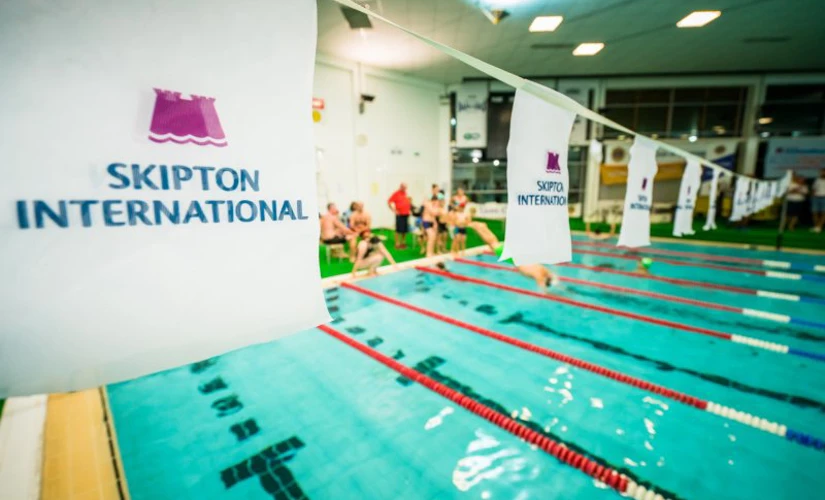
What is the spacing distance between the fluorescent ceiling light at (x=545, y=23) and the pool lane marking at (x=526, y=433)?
9.47m

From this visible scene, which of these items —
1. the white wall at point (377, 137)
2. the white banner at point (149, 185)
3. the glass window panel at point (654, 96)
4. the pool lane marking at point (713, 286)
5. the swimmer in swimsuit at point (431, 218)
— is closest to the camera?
the white banner at point (149, 185)

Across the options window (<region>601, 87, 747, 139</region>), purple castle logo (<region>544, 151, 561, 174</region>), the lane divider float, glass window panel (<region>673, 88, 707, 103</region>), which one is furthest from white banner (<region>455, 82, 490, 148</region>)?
purple castle logo (<region>544, 151, 561, 174</region>)

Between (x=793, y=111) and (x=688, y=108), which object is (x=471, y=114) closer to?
(x=688, y=108)

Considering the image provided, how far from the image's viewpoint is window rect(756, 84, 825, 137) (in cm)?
1367

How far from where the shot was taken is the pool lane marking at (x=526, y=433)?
79.2 inches

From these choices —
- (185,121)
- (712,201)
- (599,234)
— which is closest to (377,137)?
(599,234)

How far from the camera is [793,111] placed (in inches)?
543

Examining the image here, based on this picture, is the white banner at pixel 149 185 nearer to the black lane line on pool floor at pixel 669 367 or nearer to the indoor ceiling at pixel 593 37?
the black lane line on pool floor at pixel 669 367

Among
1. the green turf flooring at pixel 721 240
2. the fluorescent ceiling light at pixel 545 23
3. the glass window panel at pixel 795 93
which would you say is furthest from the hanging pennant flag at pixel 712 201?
Result: the glass window panel at pixel 795 93

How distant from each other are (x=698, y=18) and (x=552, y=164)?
10718 millimetres

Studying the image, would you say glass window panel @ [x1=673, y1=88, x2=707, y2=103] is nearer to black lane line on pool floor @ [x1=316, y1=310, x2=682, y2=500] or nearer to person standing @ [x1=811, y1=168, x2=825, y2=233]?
person standing @ [x1=811, y1=168, x2=825, y2=233]

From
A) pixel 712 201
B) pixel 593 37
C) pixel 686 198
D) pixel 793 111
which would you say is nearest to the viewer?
pixel 686 198

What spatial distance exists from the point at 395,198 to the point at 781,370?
701 cm

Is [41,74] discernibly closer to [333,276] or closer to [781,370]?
[781,370]
